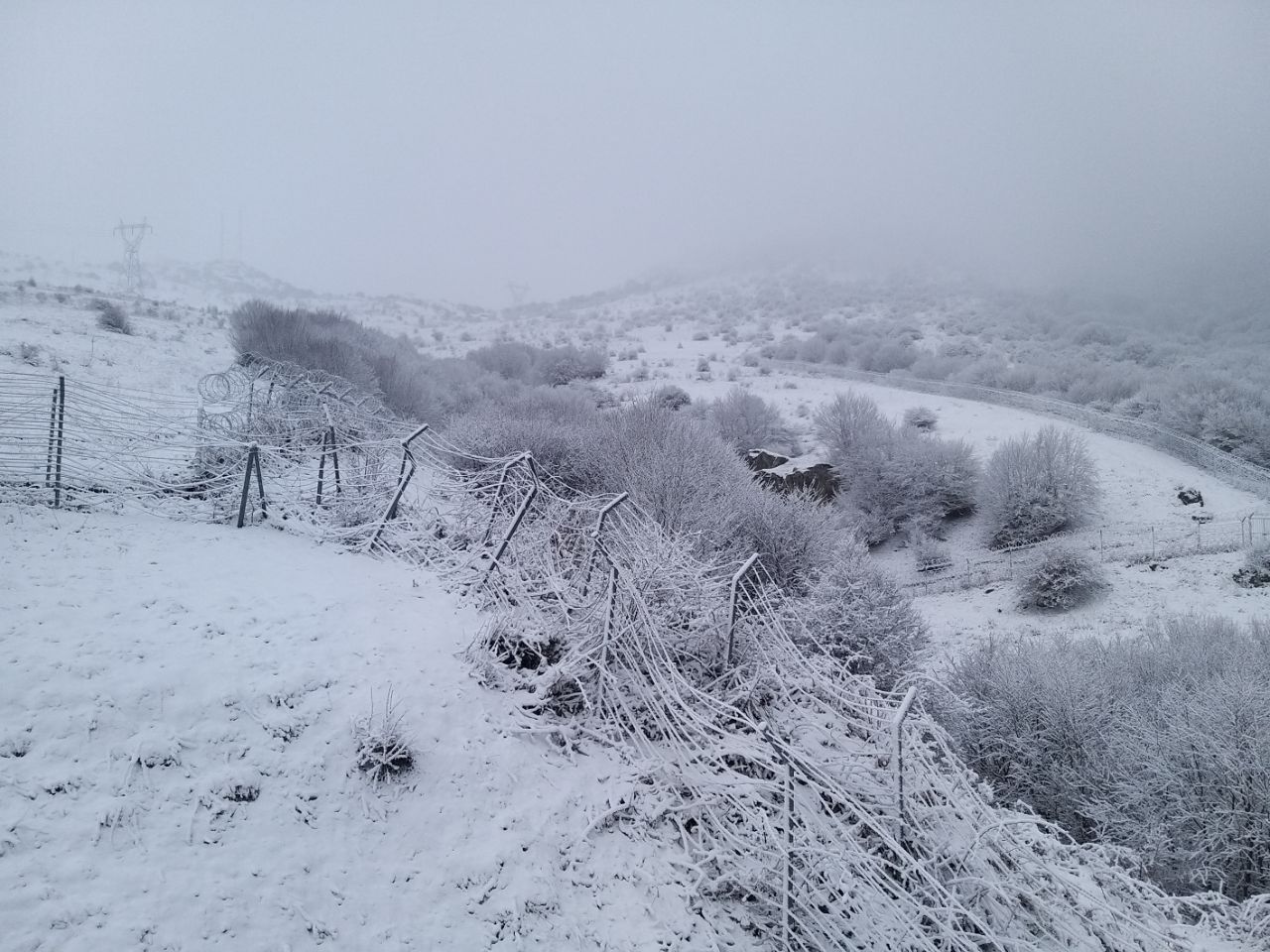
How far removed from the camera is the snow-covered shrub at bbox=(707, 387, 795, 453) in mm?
23631

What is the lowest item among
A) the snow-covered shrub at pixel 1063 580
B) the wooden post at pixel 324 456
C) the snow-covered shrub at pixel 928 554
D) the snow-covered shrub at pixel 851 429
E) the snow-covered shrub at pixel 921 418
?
the snow-covered shrub at pixel 928 554

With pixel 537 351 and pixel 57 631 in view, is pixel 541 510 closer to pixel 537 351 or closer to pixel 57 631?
pixel 57 631

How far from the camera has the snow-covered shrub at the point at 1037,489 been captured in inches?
711

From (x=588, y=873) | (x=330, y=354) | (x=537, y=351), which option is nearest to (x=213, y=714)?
(x=588, y=873)

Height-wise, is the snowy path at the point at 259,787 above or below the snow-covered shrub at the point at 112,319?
below

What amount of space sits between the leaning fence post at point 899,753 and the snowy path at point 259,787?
1443 millimetres

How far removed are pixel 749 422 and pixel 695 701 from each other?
18984 mm

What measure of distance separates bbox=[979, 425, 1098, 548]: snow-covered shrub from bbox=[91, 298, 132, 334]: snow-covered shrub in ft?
82.1

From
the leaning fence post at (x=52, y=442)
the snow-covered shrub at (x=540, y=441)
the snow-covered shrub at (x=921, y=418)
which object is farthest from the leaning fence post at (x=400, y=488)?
the snow-covered shrub at (x=921, y=418)

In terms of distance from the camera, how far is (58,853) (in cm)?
330

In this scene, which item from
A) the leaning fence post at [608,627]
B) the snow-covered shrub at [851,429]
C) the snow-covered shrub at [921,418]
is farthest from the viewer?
the snow-covered shrub at [921,418]

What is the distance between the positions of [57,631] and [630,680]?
13.8ft

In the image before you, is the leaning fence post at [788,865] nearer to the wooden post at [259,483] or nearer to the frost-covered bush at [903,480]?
the wooden post at [259,483]

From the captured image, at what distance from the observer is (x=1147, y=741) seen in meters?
8.30
